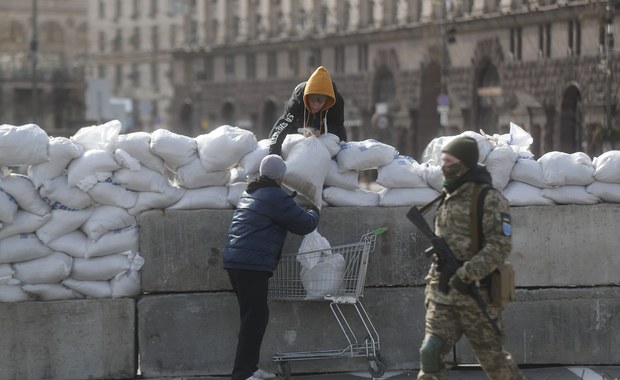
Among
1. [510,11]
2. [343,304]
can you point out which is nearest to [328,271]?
[343,304]

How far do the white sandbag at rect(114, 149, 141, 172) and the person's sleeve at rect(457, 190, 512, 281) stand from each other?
10.0 ft

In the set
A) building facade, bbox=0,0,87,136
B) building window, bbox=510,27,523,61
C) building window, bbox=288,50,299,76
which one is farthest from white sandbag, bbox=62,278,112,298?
building facade, bbox=0,0,87,136

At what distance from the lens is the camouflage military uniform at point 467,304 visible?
26.4 feet

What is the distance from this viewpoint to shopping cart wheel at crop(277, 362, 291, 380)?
33.2ft

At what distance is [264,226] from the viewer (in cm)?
948

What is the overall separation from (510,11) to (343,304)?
151 ft

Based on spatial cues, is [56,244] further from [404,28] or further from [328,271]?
[404,28]

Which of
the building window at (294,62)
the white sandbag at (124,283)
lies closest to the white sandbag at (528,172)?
the white sandbag at (124,283)

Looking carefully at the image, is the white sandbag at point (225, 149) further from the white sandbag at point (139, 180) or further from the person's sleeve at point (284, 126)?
the white sandbag at point (139, 180)

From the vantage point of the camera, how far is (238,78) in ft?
283

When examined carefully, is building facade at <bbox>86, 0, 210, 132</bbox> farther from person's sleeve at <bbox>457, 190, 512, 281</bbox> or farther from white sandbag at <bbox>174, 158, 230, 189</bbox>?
person's sleeve at <bbox>457, 190, 512, 281</bbox>

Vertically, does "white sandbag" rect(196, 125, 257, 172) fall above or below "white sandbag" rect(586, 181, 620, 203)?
above

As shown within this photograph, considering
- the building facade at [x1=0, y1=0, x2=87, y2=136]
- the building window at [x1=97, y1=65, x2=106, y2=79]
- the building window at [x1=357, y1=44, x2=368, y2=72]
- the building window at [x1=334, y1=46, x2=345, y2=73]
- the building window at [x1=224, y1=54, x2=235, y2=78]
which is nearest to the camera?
the building window at [x1=357, y1=44, x2=368, y2=72]

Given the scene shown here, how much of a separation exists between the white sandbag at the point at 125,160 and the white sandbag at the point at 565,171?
2.92 metres
